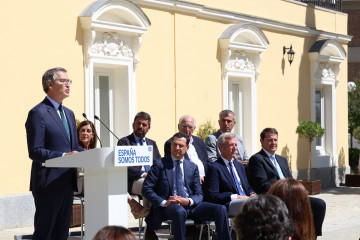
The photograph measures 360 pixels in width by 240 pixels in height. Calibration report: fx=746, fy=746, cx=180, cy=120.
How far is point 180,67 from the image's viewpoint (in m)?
13.6

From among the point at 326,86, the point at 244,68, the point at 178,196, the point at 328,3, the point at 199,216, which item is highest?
the point at 328,3

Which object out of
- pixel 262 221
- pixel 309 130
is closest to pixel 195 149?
pixel 262 221

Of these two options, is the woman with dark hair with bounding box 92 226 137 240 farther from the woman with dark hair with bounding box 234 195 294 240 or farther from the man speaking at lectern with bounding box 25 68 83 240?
the man speaking at lectern with bounding box 25 68 83 240

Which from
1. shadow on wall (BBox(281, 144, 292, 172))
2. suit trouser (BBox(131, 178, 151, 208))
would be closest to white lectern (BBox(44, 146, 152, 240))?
suit trouser (BBox(131, 178, 151, 208))

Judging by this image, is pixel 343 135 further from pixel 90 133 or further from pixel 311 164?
pixel 90 133

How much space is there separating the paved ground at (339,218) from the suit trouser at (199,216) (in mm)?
2541

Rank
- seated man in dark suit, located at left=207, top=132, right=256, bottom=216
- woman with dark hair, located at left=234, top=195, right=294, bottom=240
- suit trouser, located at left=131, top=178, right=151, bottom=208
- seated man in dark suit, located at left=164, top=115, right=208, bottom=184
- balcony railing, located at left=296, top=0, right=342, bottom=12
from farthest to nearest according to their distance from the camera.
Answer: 1. balcony railing, located at left=296, top=0, right=342, bottom=12
2. seated man in dark suit, located at left=164, top=115, right=208, bottom=184
3. suit trouser, located at left=131, top=178, right=151, bottom=208
4. seated man in dark suit, located at left=207, top=132, right=256, bottom=216
5. woman with dark hair, located at left=234, top=195, right=294, bottom=240

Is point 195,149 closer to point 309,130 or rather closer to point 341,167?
point 309,130

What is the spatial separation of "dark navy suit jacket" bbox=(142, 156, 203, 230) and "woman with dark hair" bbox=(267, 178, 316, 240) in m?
3.25

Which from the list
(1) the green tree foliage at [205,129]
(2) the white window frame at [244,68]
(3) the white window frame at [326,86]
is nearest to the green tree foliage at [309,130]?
(3) the white window frame at [326,86]

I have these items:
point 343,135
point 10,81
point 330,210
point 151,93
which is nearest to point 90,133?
point 10,81

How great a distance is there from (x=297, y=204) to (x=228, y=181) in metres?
3.58

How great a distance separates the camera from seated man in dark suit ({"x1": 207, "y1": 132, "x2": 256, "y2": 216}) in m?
8.20

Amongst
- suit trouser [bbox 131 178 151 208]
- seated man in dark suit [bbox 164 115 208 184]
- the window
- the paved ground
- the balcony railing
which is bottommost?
the paved ground
